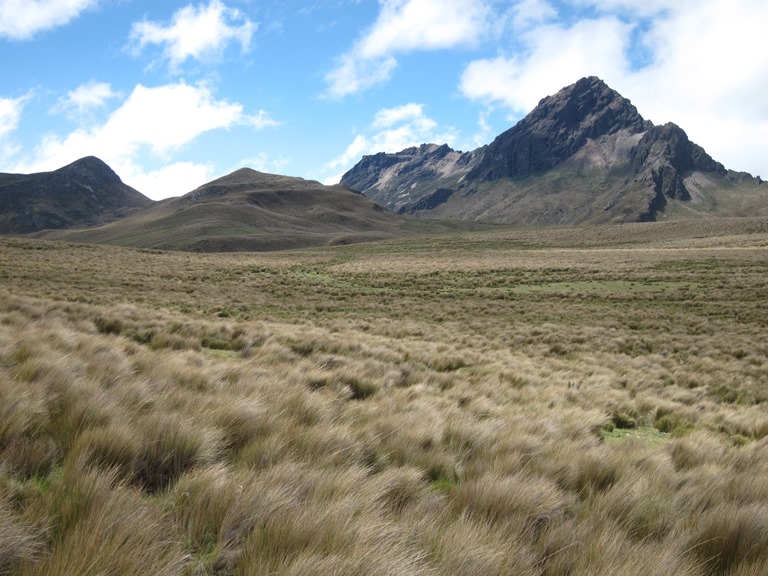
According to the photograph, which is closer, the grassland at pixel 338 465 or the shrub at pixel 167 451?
the grassland at pixel 338 465

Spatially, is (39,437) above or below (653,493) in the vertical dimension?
above

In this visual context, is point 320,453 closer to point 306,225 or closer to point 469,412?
point 469,412

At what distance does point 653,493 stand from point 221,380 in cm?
470

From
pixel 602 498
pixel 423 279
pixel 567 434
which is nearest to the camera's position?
pixel 602 498

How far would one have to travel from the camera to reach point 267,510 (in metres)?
2.57

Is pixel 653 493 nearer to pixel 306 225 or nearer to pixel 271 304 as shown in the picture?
pixel 271 304

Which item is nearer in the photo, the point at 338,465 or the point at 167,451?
the point at 167,451

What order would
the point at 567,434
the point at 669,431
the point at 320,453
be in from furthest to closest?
the point at 669,431
the point at 567,434
the point at 320,453

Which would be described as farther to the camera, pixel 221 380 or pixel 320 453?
pixel 221 380

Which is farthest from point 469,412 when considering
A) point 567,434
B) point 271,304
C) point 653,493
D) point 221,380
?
point 271,304

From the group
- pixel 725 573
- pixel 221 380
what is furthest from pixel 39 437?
pixel 725 573

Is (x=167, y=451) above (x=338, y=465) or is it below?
above

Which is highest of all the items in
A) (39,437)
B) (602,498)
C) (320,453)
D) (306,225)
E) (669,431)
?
(306,225)

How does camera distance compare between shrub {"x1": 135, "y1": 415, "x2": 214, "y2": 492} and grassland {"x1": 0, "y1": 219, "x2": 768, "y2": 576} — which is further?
shrub {"x1": 135, "y1": 415, "x2": 214, "y2": 492}
